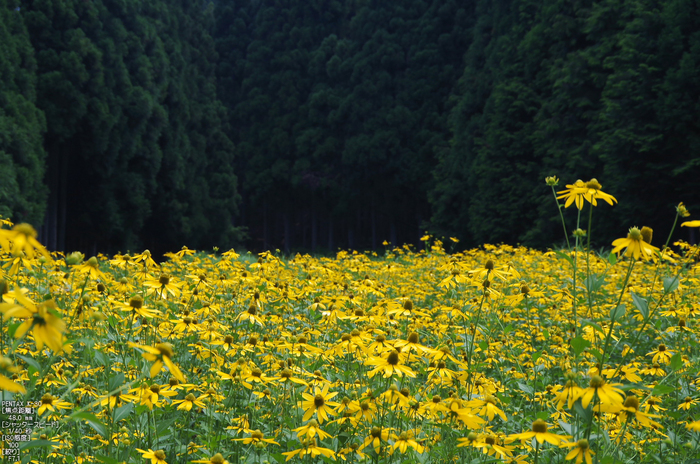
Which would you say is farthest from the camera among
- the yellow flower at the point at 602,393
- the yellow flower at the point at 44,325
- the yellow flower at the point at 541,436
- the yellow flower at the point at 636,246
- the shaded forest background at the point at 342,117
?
the shaded forest background at the point at 342,117

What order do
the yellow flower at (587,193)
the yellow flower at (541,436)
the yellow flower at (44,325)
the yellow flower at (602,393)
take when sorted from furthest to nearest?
the yellow flower at (587,193) → the yellow flower at (541,436) → the yellow flower at (602,393) → the yellow flower at (44,325)

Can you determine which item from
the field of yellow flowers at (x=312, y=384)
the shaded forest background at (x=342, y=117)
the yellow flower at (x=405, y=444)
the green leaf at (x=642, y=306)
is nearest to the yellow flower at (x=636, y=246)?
the field of yellow flowers at (x=312, y=384)

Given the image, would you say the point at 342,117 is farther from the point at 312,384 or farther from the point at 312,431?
the point at 312,431

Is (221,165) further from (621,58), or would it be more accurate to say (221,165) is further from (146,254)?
(146,254)

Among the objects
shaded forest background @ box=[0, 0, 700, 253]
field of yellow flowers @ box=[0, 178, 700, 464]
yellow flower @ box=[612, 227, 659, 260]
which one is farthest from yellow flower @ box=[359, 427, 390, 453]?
shaded forest background @ box=[0, 0, 700, 253]

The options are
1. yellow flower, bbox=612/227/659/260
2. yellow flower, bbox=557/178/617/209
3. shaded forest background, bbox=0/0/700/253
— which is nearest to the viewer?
yellow flower, bbox=612/227/659/260

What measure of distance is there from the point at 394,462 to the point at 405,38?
25.9 meters

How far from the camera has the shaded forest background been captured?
13.2 m

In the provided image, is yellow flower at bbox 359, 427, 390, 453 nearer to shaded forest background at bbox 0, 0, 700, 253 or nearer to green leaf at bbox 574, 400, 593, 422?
green leaf at bbox 574, 400, 593, 422

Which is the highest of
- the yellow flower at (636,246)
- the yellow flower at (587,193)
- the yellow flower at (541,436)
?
the yellow flower at (587,193)

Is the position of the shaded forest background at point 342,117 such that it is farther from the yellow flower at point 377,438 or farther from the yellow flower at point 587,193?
the yellow flower at point 587,193

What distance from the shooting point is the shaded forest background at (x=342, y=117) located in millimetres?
13203

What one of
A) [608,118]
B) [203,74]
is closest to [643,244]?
[608,118]

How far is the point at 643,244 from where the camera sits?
1.80m
